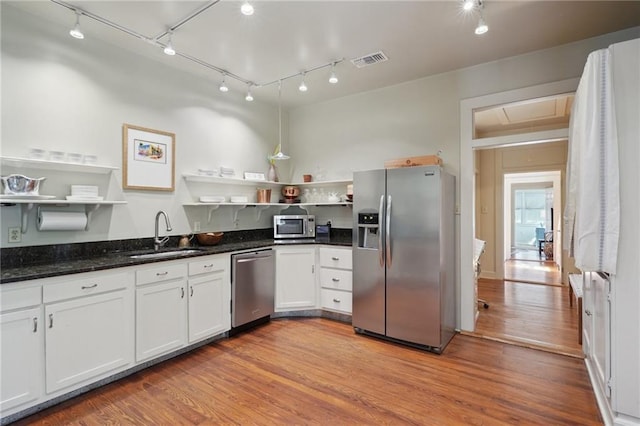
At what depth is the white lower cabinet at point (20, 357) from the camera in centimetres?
186

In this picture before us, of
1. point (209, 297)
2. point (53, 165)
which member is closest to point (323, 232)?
point (209, 297)

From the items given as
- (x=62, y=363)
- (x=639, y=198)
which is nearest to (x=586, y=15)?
(x=639, y=198)

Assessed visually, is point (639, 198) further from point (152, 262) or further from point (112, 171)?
point (112, 171)

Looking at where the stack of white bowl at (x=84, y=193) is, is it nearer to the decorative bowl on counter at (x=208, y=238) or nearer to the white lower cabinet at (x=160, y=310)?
the white lower cabinet at (x=160, y=310)

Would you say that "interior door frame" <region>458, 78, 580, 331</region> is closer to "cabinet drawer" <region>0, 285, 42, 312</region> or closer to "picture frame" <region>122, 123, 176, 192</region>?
"picture frame" <region>122, 123, 176, 192</region>

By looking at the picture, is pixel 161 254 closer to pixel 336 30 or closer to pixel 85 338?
pixel 85 338

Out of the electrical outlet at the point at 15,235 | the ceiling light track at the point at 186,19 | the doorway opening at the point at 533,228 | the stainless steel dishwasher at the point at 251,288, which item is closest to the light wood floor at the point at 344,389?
the stainless steel dishwasher at the point at 251,288

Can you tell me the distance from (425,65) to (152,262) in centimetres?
331

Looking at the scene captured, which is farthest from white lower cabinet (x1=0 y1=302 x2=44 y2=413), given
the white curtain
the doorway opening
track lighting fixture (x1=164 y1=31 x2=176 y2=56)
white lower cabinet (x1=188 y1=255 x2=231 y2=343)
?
the doorway opening

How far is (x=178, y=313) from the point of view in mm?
2791

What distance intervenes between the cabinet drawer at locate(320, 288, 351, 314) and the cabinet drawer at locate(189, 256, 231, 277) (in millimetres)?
1278

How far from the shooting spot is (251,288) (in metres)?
3.46

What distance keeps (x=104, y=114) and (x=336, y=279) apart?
9.60ft

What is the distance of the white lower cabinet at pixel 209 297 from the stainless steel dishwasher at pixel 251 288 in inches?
3.0
